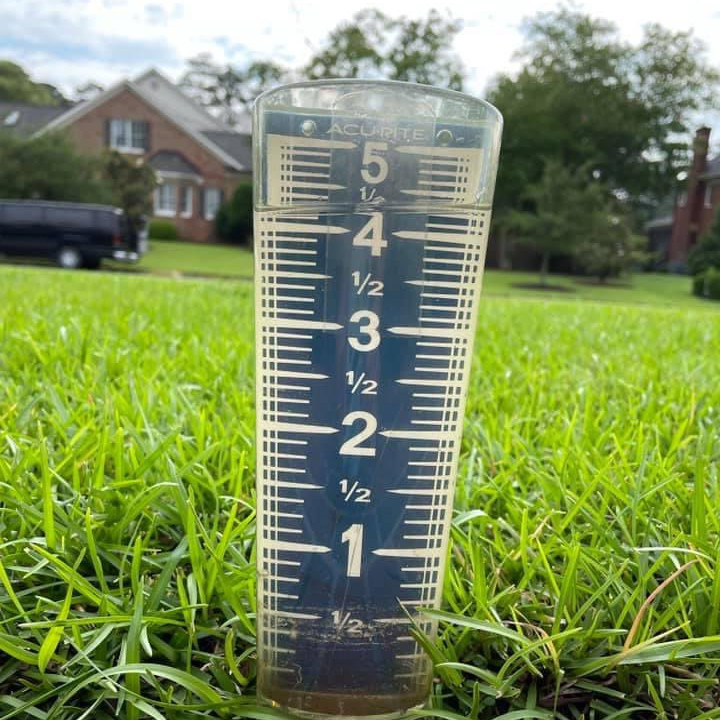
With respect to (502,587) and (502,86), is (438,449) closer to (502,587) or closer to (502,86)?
(502,587)

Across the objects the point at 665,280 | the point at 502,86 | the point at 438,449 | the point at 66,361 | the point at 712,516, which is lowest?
the point at 665,280

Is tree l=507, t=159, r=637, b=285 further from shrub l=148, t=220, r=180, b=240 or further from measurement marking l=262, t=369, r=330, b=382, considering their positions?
measurement marking l=262, t=369, r=330, b=382

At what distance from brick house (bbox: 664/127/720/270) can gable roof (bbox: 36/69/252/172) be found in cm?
2226

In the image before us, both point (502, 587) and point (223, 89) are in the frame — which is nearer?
point (502, 587)

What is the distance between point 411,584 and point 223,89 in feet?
187

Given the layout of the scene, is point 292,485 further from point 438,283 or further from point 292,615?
point 438,283

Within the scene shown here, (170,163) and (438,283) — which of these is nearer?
(438,283)

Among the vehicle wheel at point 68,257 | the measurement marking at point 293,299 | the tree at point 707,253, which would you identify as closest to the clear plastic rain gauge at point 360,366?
the measurement marking at point 293,299

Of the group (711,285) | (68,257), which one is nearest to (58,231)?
(68,257)

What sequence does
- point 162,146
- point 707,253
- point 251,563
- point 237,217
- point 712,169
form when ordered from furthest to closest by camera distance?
1. point 712,169
2. point 162,146
3. point 237,217
4. point 707,253
5. point 251,563

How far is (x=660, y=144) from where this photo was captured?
32.9 metres

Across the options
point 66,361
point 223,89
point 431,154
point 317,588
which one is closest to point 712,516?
point 317,588

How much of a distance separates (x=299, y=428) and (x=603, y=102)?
35130mm

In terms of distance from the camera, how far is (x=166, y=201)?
30891 millimetres
